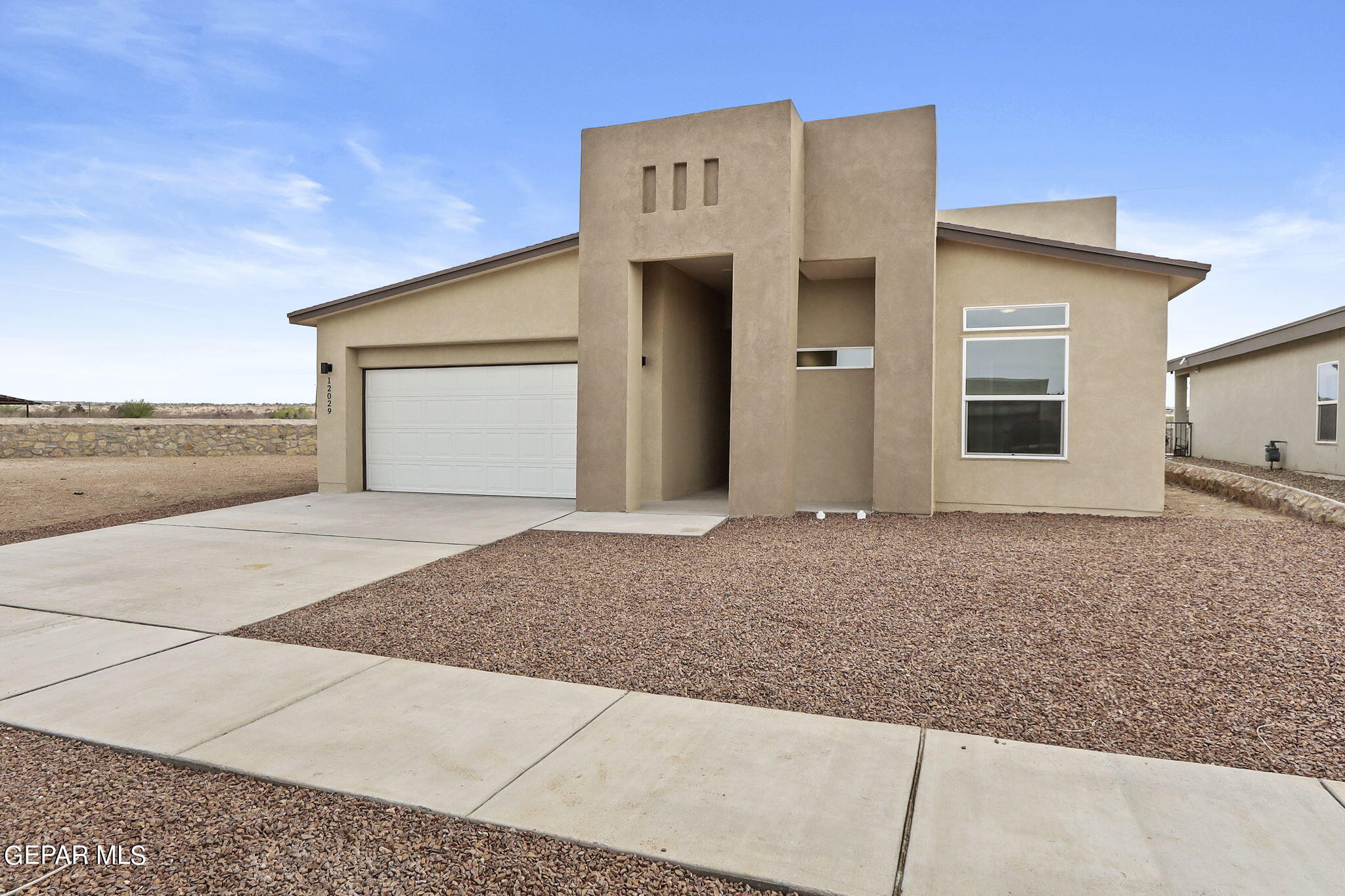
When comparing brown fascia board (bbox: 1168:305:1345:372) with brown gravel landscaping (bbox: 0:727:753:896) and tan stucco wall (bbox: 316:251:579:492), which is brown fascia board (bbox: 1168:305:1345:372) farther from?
brown gravel landscaping (bbox: 0:727:753:896)

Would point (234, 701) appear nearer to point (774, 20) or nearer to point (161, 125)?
point (774, 20)

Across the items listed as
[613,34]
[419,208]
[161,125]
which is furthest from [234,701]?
[419,208]

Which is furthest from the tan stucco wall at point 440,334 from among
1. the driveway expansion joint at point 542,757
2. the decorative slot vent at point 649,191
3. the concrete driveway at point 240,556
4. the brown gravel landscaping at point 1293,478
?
the brown gravel landscaping at point 1293,478

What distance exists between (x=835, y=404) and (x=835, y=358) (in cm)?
71

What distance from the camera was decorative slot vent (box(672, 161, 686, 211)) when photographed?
32.8ft

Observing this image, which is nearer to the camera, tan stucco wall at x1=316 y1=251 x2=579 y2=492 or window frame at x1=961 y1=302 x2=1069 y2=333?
window frame at x1=961 y1=302 x2=1069 y2=333

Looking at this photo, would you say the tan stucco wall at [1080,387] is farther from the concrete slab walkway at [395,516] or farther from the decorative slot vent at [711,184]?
the concrete slab walkway at [395,516]

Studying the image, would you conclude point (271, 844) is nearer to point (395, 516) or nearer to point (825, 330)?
point (395, 516)

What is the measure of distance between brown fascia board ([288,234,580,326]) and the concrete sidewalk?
7.99 m

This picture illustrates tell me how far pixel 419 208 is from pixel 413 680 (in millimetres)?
26899

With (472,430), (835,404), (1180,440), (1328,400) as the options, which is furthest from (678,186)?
(1180,440)

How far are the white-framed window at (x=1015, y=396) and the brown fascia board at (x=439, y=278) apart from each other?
20.0 feet

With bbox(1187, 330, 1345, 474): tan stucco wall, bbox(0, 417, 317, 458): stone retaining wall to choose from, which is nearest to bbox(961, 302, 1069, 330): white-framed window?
bbox(1187, 330, 1345, 474): tan stucco wall

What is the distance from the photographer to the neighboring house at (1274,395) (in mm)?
13500
